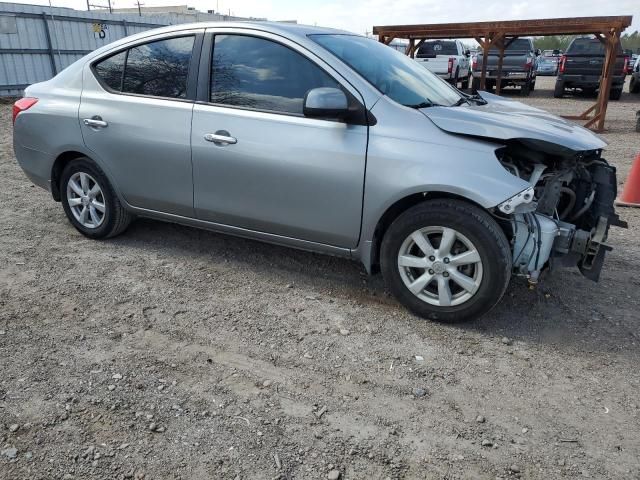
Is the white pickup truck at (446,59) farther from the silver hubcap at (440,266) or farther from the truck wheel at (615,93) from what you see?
the silver hubcap at (440,266)

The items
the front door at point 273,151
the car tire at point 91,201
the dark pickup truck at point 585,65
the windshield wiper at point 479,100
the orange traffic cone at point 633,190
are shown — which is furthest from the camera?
the dark pickup truck at point 585,65

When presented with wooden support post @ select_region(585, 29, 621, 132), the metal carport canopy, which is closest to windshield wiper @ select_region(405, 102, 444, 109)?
the metal carport canopy

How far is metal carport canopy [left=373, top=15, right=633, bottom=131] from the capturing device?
10531mm

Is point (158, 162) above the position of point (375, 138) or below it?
below

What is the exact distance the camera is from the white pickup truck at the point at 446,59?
18781 millimetres

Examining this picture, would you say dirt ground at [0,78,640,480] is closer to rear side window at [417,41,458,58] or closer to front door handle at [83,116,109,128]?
front door handle at [83,116,109,128]

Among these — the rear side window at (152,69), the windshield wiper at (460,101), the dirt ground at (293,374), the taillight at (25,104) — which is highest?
the rear side window at (152,69)

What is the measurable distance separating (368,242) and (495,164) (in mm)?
922

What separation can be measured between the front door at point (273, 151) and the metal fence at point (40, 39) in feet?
48.5

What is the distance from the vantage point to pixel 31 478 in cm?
221

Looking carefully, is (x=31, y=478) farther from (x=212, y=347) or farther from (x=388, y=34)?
(x=388, y=34)

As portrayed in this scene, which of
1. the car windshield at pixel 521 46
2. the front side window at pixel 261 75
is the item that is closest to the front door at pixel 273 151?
the front side window at pixel 261 75

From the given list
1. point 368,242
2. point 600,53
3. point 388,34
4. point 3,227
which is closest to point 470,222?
point 368,242

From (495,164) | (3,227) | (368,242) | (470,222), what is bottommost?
(3,227)
